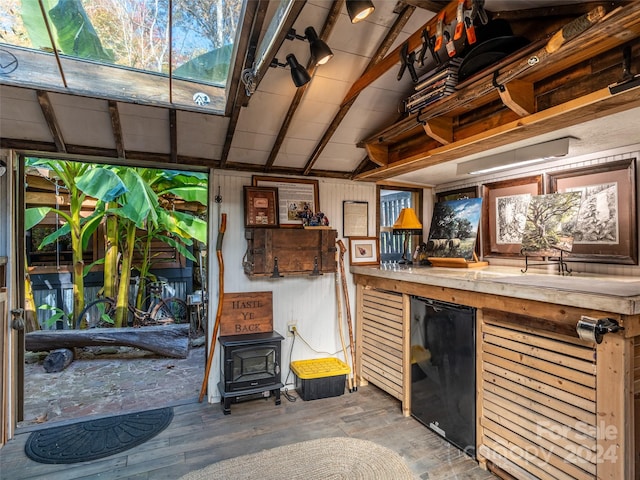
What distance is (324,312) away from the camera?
3885 millimetres

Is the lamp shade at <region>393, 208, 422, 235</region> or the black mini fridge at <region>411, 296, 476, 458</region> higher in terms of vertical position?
the lamp shade at <region>393, 208, 422, 235</region>

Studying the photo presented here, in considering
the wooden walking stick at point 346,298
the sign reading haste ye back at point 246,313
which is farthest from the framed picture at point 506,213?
the sign reading haste ye back at point 246,313

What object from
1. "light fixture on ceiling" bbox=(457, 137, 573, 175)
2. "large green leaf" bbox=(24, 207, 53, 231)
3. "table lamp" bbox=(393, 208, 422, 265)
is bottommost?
"table lamp" bbox=(393, 208, 422, 265)

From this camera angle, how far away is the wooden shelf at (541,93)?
1581 mm

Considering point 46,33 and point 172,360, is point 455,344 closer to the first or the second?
point 46,33

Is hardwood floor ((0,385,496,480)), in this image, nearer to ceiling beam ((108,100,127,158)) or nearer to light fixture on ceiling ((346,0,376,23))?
ceiling beam ((108,100,127,158))

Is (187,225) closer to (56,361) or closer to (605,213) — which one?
(56,361)

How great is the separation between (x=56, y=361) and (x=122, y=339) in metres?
0.76

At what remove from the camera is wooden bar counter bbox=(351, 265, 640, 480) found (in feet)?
5.45

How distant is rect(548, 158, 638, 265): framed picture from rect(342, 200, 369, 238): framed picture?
189 centimetres

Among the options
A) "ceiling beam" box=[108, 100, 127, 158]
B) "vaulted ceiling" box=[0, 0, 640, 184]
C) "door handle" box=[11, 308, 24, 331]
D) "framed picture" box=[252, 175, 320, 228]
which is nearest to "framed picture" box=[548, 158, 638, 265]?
"vaulted ceiling" box=[0, 0, 640, 184]

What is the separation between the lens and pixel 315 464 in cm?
245

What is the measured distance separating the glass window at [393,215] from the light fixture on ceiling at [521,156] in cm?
109

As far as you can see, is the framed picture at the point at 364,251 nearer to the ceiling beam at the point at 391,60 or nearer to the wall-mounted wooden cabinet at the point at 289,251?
the wall-mounted wooden cabinet at the point at 289,251
